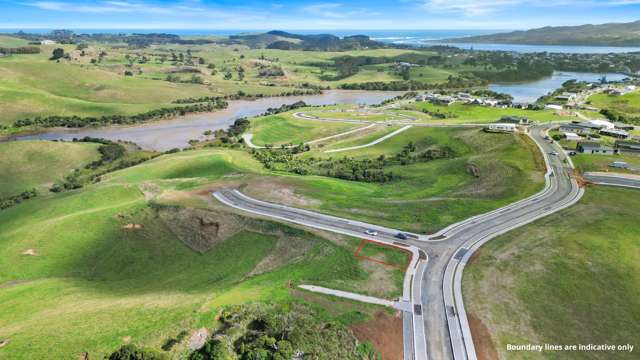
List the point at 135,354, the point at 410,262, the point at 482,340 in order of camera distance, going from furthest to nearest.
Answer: the point at 410,262, the point at 482,340, the point at 135,354

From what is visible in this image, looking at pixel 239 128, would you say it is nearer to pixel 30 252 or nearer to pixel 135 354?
pixel 30 252

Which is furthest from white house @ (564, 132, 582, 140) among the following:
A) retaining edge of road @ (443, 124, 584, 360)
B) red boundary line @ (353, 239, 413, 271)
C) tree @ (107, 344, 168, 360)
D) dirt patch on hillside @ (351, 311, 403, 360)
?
tree @ (107, 344, 168, 360)

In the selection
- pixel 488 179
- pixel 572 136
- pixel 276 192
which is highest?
pixel 572 136

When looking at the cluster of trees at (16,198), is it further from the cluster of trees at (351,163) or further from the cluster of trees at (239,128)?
the cluster of trees at (239,128)

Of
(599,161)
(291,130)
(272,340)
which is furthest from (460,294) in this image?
(291,130)

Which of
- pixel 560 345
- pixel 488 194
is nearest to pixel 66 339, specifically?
pixel 560 345

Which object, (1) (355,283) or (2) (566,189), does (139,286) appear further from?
(2) (566,189)
